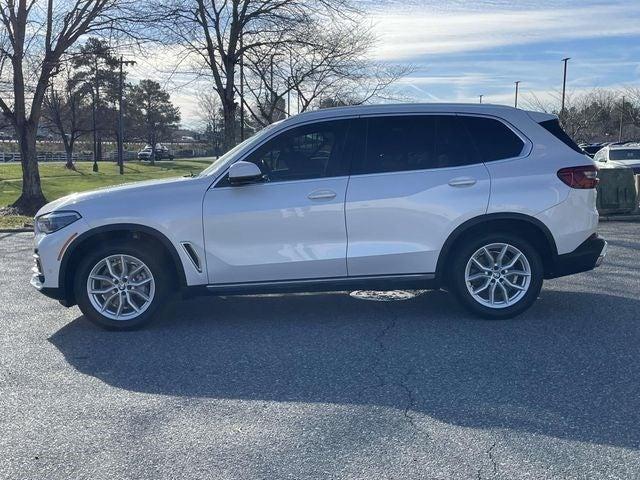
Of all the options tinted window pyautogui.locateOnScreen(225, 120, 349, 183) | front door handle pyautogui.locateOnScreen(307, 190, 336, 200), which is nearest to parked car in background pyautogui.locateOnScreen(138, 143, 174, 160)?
tinted window pyautogui.locateOnScreen(225, 120, 349, 183)

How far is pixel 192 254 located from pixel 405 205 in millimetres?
1934

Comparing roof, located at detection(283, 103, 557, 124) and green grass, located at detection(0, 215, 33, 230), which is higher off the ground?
roof, located at detection(283, 103, 557, 124)

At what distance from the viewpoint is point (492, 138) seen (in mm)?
6113

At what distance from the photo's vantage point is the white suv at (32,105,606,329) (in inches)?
228

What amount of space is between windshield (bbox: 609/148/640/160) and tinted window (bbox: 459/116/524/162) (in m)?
19.3

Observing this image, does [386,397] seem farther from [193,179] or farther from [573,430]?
[193,179]

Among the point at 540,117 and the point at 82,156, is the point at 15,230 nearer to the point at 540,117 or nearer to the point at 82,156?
the point at 540,117

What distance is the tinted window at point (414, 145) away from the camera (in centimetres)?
600

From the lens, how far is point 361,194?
5.84 m

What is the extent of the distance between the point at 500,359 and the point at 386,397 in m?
1.18

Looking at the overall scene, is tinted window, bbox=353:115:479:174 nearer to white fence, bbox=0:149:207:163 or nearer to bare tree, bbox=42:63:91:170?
bare tree, bbox=42:63:91:170

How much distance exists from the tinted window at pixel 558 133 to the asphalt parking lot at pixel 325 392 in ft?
5.30

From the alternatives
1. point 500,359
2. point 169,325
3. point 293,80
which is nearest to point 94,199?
point 169,325

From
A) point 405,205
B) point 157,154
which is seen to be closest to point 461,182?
point 405,205
